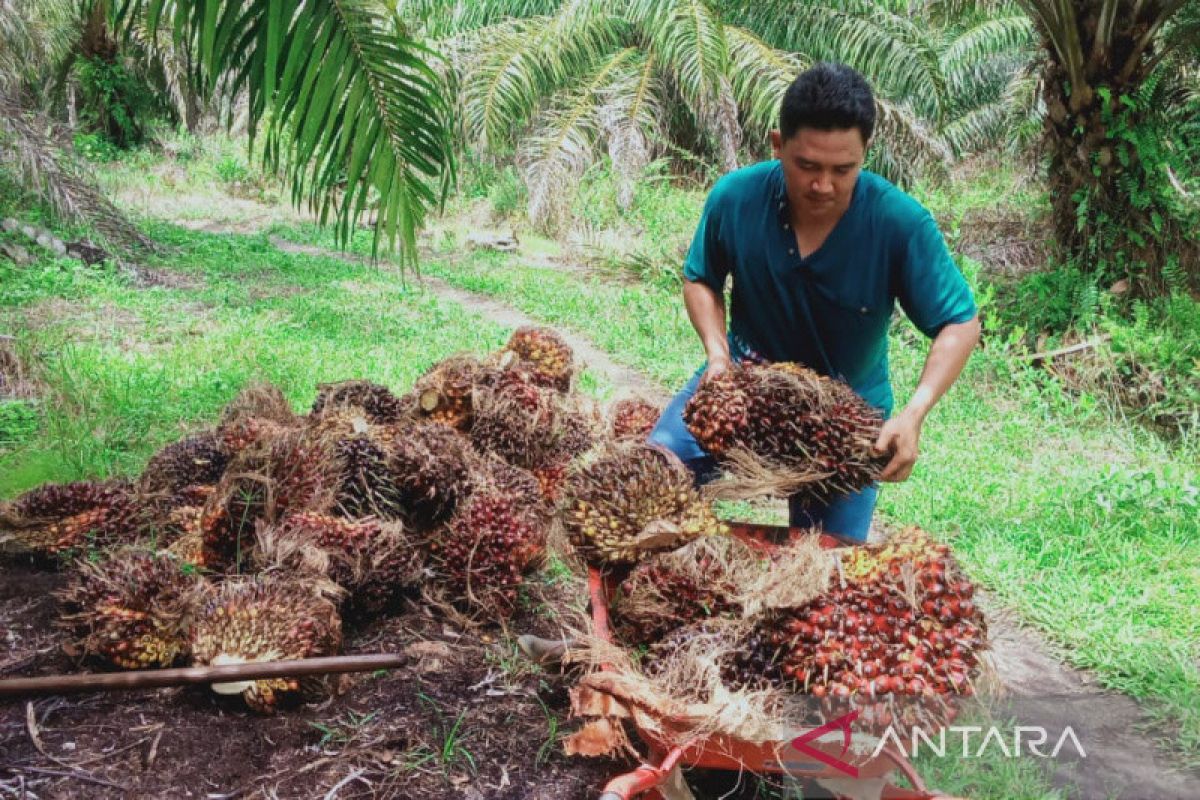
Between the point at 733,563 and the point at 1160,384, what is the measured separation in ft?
14.5

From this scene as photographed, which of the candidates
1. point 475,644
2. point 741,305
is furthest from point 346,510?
point 741,305

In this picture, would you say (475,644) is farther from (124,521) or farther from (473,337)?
(473,337)

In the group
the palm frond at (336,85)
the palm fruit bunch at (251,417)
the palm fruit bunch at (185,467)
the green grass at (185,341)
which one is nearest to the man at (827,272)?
the palm frond at (336,85)

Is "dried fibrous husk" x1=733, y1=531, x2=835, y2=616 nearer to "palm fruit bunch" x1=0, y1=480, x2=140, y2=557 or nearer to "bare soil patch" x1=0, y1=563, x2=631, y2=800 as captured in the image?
"bare soil patch" x1=0, y1=563, x2=631, y2=800

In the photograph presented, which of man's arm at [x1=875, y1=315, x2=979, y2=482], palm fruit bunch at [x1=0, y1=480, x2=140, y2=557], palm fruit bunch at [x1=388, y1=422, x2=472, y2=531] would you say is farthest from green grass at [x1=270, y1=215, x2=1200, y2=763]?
palm fruit bunch at [x1=0, y1=480, x2=140, y2=557]

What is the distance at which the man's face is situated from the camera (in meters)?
2.35

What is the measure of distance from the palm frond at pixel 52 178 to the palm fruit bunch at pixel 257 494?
6924 mm

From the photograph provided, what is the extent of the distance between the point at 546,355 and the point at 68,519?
1.79m

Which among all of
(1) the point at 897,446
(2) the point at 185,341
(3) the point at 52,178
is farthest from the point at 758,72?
(1) the point at 897,446

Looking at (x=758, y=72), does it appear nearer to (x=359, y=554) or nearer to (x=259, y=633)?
(x=359, y=554)

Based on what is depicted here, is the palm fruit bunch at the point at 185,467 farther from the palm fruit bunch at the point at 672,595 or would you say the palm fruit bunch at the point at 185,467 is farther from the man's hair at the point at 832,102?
the man's hair at the point at 832,102

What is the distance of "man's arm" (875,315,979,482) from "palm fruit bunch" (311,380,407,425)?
6.15ft

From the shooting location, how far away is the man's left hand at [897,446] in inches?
83.6

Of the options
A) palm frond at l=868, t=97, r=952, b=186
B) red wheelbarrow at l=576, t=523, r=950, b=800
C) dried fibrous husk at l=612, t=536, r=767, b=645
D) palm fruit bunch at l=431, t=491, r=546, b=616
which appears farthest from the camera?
palm frond at l=868, t=97, r=952, b=186
